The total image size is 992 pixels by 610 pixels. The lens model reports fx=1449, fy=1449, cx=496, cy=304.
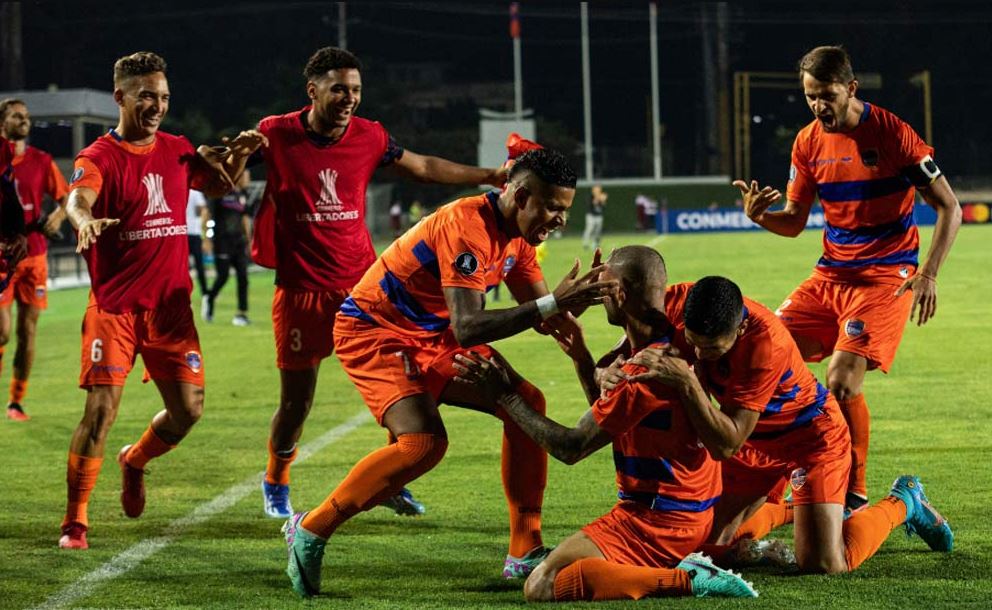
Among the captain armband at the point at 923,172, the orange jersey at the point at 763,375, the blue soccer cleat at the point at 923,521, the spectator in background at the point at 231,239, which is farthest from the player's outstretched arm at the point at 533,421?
the spectator in background at the point at 231,239

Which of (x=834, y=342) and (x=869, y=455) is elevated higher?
(x=834, y=342)

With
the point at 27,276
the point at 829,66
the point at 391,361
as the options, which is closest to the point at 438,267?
the point at 391,361

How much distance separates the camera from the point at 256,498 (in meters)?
8.09

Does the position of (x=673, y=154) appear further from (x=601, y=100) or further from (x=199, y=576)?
(x=199, y=576)

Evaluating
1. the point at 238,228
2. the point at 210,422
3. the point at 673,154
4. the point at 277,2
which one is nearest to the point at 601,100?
the point at 673,154

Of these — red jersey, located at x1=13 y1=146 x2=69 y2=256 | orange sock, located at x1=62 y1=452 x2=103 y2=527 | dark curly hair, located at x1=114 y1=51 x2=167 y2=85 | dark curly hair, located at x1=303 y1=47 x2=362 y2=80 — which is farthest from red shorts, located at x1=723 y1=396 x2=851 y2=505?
red jersey, located at x1=13 y1=146 x2=69 y2=256

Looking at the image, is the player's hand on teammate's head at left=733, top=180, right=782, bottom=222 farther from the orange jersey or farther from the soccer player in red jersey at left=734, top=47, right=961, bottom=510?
the orange jersey

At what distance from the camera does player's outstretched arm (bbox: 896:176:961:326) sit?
7.39 m

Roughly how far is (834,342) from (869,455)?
1324mm

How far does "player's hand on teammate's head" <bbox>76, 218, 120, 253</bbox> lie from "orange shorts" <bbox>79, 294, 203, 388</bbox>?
0.70m

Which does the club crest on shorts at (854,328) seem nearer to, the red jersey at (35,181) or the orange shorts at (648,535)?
the orange shorts at (648,535)

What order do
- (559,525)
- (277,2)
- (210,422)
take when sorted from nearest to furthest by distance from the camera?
1. (559,525)
2. (210,422)
3. (277,2)

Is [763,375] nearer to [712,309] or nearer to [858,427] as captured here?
[712,309]

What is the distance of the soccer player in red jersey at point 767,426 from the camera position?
17.6ft
